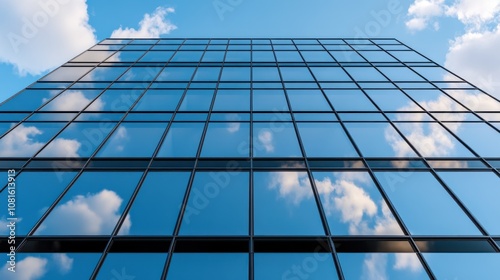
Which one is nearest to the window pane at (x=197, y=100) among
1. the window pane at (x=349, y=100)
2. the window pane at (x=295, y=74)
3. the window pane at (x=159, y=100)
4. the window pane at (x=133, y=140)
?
the window pane at (x=159, y=100)

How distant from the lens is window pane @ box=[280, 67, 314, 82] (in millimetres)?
17070

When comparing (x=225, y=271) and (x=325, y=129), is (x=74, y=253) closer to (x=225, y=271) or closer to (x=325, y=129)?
(x=225, y=271)

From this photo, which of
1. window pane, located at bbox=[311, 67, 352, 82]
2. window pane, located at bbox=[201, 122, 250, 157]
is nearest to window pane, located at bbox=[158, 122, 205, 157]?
window pane, located at bbox=[201, 122, 250, 157]

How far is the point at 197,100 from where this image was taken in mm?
14922

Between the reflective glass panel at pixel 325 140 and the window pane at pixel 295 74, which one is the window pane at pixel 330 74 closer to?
the window pane at pixel 295 74

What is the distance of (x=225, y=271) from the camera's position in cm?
728

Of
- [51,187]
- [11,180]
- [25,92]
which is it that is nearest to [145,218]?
[51,187]

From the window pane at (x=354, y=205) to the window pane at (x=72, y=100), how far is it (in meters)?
10.0

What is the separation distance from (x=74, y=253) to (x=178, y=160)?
13.0ft

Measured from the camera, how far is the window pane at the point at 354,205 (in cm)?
823

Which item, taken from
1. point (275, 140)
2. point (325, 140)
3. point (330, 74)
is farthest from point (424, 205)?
point (330, 74)

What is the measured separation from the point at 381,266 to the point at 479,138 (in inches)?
283

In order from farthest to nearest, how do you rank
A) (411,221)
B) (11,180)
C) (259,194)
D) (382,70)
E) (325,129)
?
(382,70) < (325,129) < (11,180) < (259,194) < (411,221)

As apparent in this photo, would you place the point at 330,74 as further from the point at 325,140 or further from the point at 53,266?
the point at 53,266
